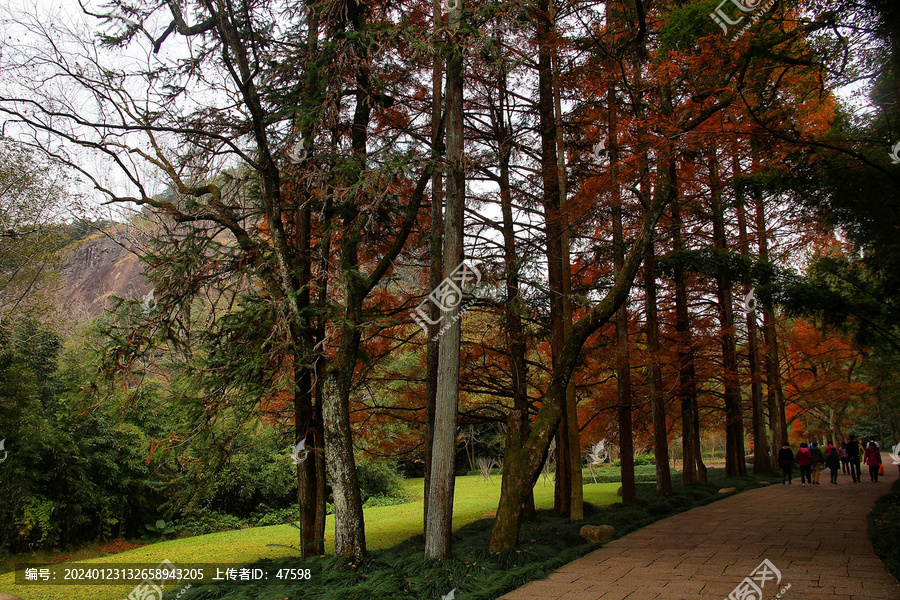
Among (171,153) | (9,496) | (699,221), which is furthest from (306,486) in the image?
(699,221)

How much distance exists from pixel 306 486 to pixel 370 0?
807 centimetres

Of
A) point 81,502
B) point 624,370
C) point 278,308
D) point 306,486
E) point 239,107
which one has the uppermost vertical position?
point 239,107

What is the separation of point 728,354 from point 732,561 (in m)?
10.6

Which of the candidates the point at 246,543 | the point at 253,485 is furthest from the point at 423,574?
the point at 253,485

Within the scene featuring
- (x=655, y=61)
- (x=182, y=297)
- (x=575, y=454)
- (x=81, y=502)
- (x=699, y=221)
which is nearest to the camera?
(x=182, y=297)

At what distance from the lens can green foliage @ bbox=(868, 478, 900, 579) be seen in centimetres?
534

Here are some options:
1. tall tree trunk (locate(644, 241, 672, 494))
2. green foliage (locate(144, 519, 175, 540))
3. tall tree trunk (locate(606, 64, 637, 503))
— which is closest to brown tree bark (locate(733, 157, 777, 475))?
tall tree trunk (locate(644, 241, 672, 494))

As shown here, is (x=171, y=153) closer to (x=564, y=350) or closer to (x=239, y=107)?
(x=239, y=107)

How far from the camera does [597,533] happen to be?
8.07 m

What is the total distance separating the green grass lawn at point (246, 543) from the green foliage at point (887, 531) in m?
6.72

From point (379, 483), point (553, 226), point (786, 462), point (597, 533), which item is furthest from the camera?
point (379, 483)

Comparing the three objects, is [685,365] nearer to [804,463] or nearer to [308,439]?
[804,463]

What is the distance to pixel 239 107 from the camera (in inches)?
332

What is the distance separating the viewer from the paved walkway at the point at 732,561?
4883 millimetres
